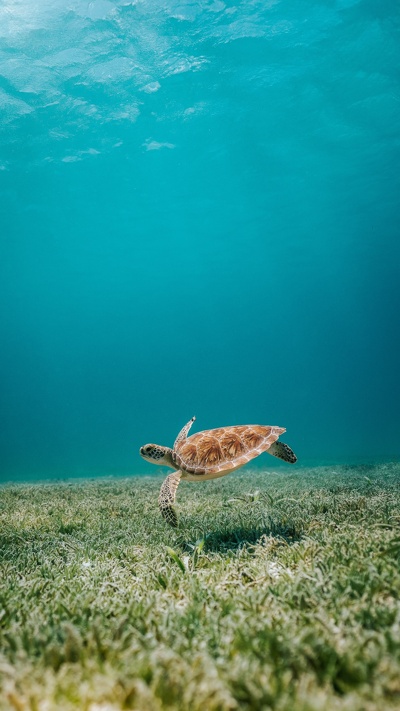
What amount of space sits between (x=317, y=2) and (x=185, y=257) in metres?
46.6

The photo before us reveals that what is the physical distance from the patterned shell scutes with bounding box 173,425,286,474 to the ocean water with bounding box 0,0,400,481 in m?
19.9

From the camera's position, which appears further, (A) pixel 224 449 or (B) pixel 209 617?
(A) pixel 224 449

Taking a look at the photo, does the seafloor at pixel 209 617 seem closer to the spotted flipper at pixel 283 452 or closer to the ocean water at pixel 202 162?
the spotted flipper at pixel 283 452

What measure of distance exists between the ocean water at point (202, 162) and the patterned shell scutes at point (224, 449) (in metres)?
19.9

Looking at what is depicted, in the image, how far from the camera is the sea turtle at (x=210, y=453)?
454 centimetres

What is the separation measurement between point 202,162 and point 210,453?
33.3 meters

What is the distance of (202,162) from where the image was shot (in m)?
32.8

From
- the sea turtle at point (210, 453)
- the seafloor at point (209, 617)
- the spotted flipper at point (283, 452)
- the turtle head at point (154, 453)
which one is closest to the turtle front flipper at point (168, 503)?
the sea turtle at point (210, 453)

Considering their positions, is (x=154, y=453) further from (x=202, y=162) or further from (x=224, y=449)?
(x=202, y=162)

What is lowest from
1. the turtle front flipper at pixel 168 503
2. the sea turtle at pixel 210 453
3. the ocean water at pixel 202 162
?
the turtle front flipper at pixel 168 503

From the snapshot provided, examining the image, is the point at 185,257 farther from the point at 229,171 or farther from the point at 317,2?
the point at 317,2

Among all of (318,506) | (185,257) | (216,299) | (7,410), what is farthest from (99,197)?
(7,410)

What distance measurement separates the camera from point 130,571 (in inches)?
136

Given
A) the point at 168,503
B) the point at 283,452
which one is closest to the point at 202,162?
the point at 283,452
